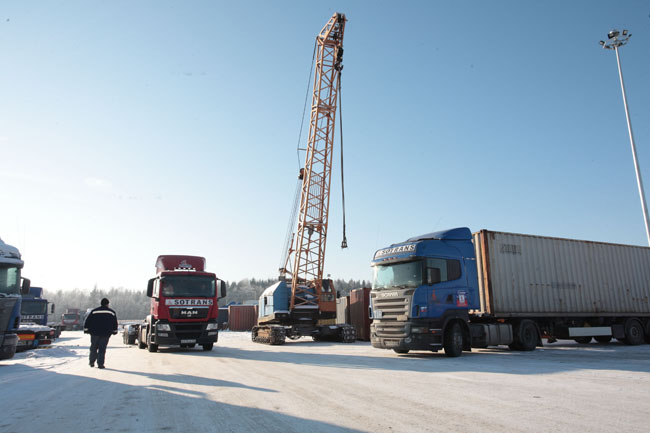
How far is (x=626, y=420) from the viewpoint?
5266 mm

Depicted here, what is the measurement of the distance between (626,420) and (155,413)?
6.12 m

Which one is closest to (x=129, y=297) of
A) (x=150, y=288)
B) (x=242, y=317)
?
(x=242, y=317)

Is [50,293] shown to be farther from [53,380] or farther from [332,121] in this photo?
[53,380]

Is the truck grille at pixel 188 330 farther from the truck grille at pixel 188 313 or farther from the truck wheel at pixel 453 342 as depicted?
the truck wheel at pixel 453 342

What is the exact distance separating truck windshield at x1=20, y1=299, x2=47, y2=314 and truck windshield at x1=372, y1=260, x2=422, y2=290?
22.8 meters

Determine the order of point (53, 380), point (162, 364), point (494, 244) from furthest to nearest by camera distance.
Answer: point (494, 244)
point (162, 364)
point (53, 380)

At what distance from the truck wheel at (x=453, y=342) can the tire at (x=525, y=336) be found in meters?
3.26

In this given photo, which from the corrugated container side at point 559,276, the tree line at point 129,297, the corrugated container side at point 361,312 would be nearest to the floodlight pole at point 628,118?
the corrugated container side at point 559,276

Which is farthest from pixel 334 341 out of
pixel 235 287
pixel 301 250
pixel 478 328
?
pixel 235 287

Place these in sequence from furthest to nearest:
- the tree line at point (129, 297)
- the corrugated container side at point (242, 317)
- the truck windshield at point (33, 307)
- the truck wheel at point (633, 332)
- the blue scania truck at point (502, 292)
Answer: the tree line at point (129, 297)
the corrugated container side at point (242, 317)
the truck windshield at point (33, 307)
the truck wheel at point (633, 332)
the blue scania truck at point (502, 292)

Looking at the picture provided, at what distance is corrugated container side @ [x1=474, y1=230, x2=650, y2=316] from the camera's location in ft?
49.4

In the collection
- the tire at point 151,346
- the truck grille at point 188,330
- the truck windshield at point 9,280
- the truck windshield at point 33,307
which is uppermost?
the truck windshield at point 9,280

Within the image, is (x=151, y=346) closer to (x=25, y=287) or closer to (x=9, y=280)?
(x=25, y=287)

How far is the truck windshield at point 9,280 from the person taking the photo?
37.6 feet
